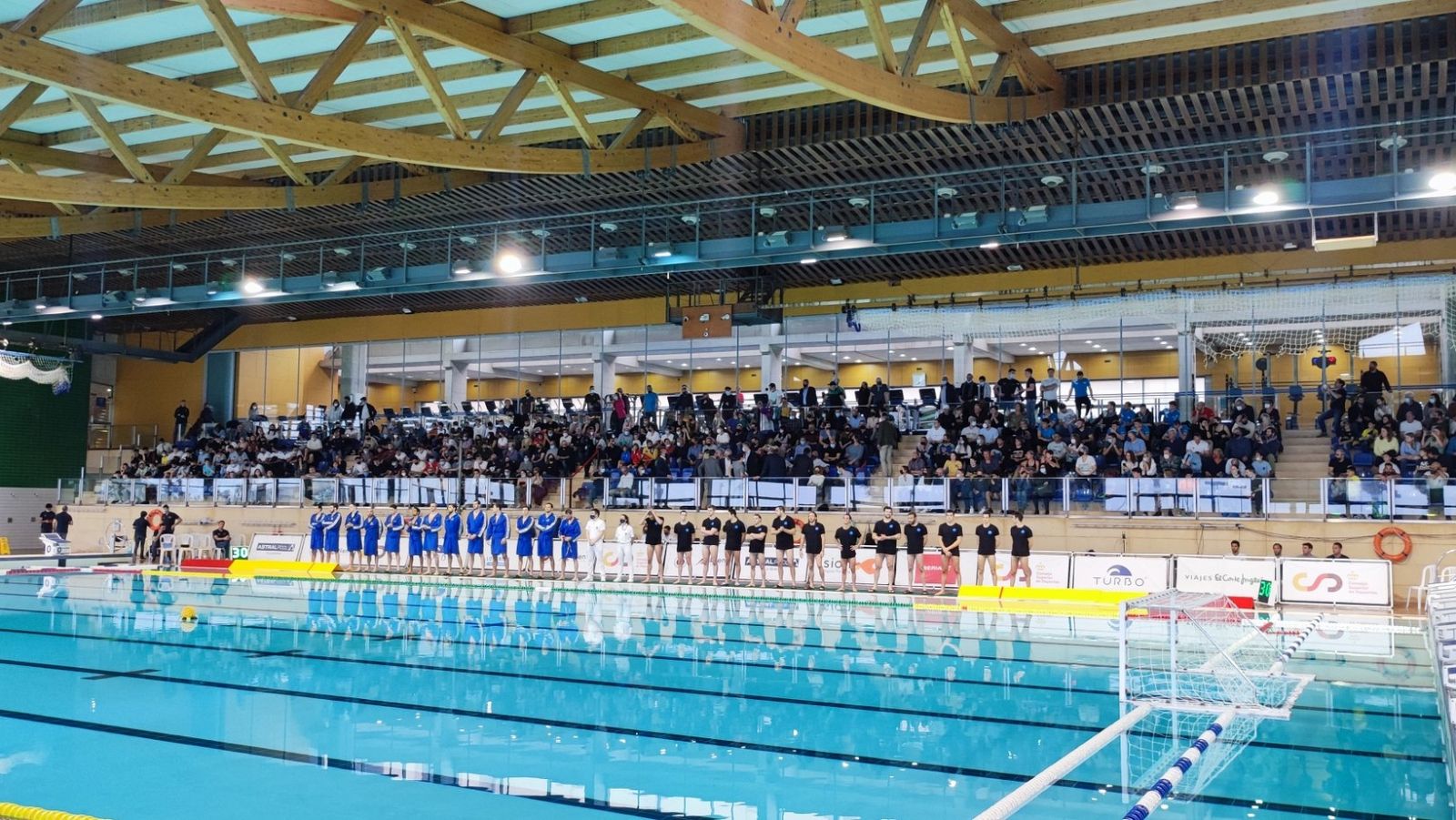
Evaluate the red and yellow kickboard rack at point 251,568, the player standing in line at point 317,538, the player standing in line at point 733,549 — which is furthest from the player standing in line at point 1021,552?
the player standing in line at point 317,538

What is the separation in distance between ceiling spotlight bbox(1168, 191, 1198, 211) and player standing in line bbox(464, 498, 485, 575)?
13.6 meters

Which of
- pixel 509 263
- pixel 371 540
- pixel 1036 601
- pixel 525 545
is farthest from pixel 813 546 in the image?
pixel 371 540

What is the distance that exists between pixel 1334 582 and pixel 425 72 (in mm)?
14008

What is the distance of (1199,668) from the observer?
10.7 metres

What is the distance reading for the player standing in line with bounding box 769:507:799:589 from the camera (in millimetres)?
19250

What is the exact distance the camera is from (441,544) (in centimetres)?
2345

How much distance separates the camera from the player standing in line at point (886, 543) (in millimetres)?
18625

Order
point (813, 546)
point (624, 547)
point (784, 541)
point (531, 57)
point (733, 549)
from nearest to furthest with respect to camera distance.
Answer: point (531, 57) < point (813, 546) < point (784, 541) < point (733, 549) < point (624, 547)

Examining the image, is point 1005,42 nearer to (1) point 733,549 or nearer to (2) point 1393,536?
(2) point 1393,536

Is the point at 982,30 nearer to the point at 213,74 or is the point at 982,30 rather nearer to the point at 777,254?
the point at 777,254

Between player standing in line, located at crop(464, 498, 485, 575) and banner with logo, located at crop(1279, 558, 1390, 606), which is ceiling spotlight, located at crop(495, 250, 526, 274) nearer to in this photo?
player standing in line, located at crop(464, 498, 485, 575)

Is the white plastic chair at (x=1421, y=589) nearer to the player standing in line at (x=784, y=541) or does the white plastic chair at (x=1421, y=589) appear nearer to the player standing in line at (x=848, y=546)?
the player standing in line at (x=848, y=546)

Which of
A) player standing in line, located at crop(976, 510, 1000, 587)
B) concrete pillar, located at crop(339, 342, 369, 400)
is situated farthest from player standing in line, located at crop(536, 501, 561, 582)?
concrete pillar, located at crop(339, 342, 369, 400)

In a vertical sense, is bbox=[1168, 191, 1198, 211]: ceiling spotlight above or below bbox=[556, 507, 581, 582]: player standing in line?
above
